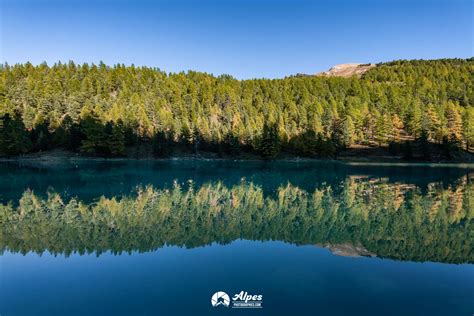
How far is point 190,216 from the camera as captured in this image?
3266 cm

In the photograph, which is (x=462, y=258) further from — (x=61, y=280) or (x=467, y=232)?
(x=61, y=280)

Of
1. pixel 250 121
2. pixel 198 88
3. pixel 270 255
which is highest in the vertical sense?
pixel 198 88

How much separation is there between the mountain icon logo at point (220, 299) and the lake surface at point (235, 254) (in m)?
0.34

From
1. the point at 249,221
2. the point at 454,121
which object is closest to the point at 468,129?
the point at 454,121

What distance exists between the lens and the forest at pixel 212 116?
10900 centimetres

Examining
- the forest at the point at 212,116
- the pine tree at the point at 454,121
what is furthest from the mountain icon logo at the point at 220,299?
the pine tree at the point at 454,121

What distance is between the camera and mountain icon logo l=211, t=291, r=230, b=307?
567 inches

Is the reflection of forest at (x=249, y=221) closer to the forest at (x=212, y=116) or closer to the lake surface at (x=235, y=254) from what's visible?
the lake surface at (x=235, y=254)

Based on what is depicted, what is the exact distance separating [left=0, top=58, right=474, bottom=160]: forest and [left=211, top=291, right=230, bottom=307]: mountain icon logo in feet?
324

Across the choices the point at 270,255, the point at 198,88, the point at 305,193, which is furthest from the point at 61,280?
the point at 198,88

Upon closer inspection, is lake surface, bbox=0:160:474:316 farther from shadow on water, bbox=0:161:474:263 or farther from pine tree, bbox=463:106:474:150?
pine tree, bbox=463:106:474:150

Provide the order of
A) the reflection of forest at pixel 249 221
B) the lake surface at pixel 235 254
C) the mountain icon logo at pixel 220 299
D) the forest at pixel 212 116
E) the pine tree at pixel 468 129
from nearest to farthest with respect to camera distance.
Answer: the mountain icon logo at pixel 220 299 < the lake surface at pixel 235 254 < the reflection of forest at pixel 249 221 < the forest at pixel 212 116 < the pine tree at pixel 468 129

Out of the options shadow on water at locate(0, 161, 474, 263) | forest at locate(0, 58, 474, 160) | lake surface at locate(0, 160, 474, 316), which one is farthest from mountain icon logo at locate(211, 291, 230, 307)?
forest at locate(0, 58, 474, 160)

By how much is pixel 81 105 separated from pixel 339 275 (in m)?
131
